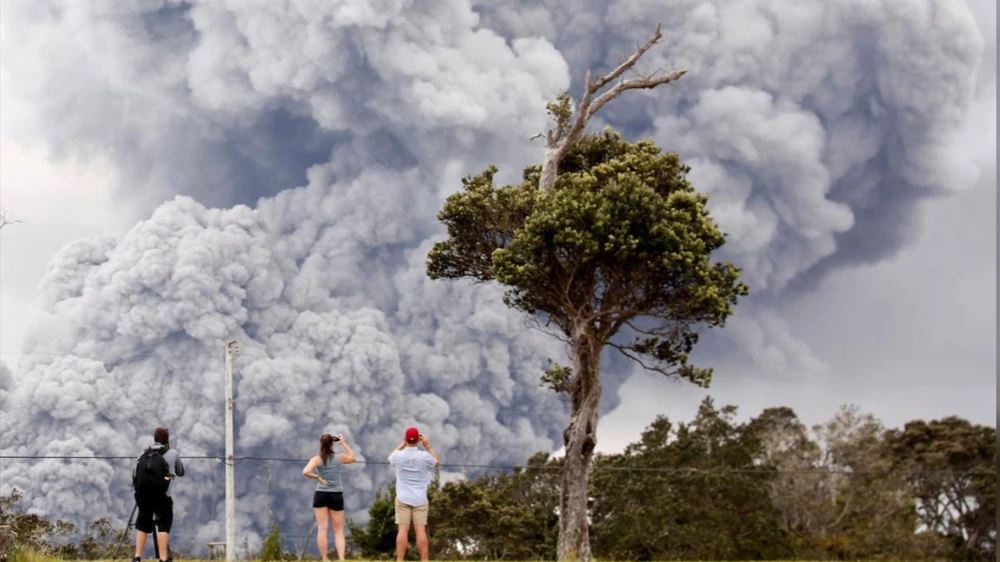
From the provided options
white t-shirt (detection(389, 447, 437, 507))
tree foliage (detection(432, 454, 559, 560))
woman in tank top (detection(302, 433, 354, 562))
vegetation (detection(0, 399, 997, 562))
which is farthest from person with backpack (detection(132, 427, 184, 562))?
tree foliage (detection(432, 454, 559, 560))

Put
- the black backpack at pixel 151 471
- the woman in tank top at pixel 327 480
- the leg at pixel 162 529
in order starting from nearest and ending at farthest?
the black backpack at pixel 151 471
the leg at pixel 162 529
the woman in tank top at pixel 327 480

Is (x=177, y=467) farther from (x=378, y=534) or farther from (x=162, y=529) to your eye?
(x=378, y=534)

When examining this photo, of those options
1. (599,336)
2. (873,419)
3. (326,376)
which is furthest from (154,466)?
(326,376)

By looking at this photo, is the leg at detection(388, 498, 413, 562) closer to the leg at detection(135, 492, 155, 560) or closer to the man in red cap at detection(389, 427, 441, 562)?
the man in red cap at detection(389, 427, 441, 562)

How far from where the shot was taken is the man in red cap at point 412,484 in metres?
17.3

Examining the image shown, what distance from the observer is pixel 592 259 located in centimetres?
2730

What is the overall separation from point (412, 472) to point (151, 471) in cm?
392

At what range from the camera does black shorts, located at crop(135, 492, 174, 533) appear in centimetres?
1616

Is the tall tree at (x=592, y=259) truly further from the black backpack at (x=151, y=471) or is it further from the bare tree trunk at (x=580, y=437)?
the black backpack at (x=151, y=471)

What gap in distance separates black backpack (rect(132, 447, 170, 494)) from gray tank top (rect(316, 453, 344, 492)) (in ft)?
7.54

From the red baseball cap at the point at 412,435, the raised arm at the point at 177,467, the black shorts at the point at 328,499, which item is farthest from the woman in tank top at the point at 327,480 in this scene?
the raised arm at the point at 177,467

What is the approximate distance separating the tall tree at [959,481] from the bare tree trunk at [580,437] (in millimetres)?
33597

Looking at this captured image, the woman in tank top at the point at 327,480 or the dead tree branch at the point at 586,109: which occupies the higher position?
the dead tree branch at the point at 586,109

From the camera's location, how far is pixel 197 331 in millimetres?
89125
